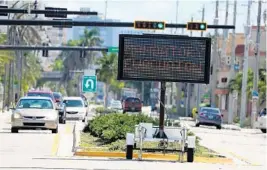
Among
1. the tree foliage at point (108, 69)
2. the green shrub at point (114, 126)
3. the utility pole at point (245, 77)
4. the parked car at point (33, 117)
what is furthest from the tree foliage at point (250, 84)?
the parked car at point (33, 117)

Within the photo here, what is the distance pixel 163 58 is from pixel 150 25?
2532cm

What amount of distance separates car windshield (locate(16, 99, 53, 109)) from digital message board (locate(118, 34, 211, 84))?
1217cm

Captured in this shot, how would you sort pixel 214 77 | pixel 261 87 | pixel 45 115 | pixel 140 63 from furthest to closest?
1. pixel 214 77
2. pixel 261 87
3. pixel 45 115
4. pixel 140 63

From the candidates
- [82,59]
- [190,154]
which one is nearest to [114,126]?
[190,154]

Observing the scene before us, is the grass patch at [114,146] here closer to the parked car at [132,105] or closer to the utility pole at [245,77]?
the utility pole at [245,77]

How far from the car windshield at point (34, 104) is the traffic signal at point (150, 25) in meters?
13.6

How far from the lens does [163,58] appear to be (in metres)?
23.9

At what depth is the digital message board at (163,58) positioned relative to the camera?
78.2ft

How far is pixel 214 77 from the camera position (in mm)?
96500

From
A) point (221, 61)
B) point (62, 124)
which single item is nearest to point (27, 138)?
point (62, 124)

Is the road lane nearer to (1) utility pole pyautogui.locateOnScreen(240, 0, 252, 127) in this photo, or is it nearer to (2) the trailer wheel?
(2) the trailer wheel

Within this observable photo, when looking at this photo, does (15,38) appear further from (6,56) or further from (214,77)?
(214,77)

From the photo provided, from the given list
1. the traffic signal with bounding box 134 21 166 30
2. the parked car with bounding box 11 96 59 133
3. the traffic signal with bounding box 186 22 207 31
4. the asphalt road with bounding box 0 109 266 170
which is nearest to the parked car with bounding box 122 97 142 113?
the traffic signal with bounding box 186 22 207 31

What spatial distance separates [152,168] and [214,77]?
75703mm
